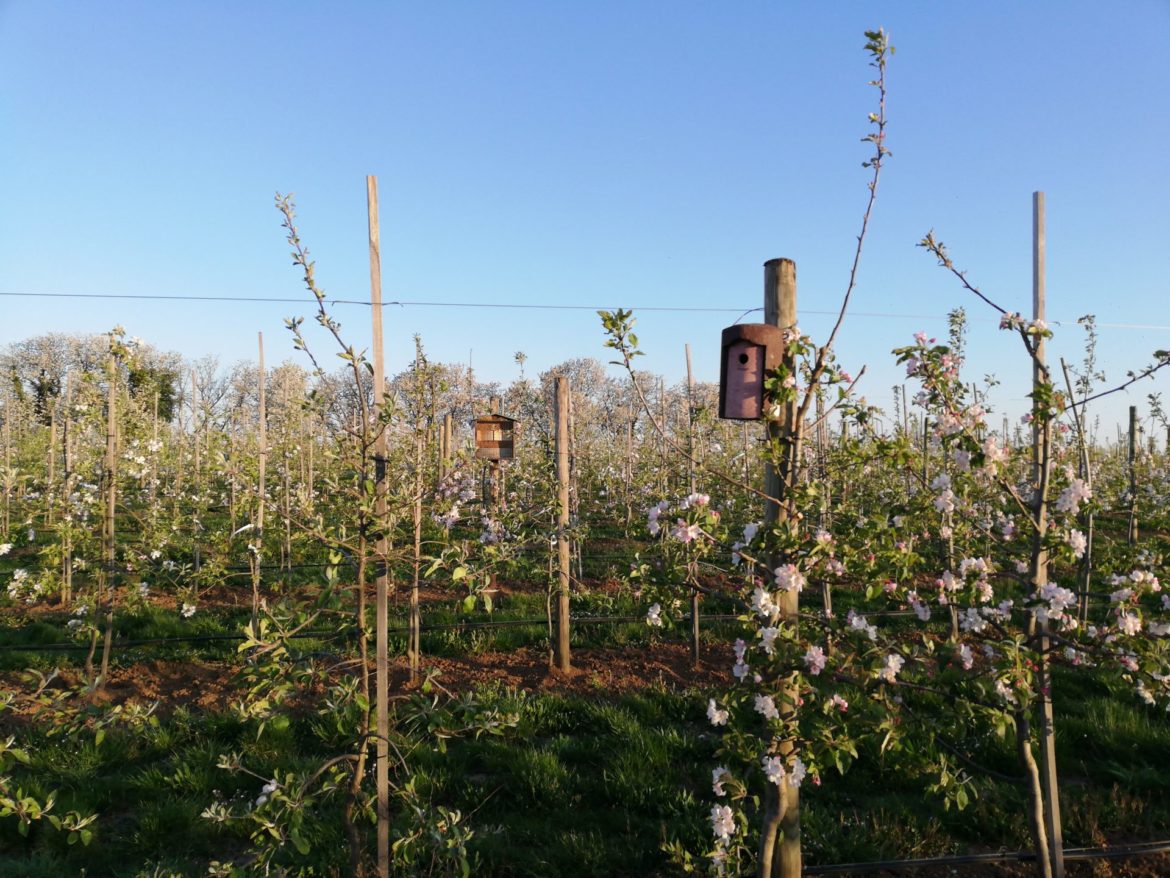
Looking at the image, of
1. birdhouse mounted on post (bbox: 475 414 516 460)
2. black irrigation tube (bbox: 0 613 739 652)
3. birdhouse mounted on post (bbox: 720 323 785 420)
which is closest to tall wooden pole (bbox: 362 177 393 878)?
birdhouse mounted on post (bbox: 720 323 785 420)

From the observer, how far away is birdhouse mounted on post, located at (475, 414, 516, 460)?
6.76m

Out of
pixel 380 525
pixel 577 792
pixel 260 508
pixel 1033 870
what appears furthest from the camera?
pixel 260 508

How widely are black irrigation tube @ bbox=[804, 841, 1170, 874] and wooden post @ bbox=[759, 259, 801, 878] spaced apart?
54cm

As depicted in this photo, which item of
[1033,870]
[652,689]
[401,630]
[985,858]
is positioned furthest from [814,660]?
[401,630]

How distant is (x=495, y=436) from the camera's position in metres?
6.93

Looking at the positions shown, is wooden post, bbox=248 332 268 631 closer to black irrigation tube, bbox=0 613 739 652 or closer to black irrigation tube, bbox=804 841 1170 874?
black irrigation tube, bbox=0 613 739 652

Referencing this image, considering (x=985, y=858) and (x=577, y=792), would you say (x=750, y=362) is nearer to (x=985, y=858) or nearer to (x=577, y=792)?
(x=985, y=858)

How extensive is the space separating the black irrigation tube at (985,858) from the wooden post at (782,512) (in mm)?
538

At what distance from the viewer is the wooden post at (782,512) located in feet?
7.83

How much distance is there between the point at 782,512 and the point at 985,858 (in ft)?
6.21

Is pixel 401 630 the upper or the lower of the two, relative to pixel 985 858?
upper

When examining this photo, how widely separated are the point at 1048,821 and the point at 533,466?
8.46m

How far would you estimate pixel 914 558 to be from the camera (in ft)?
7.13

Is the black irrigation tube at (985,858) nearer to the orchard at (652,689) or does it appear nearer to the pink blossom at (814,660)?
the orchard at (652,689)
